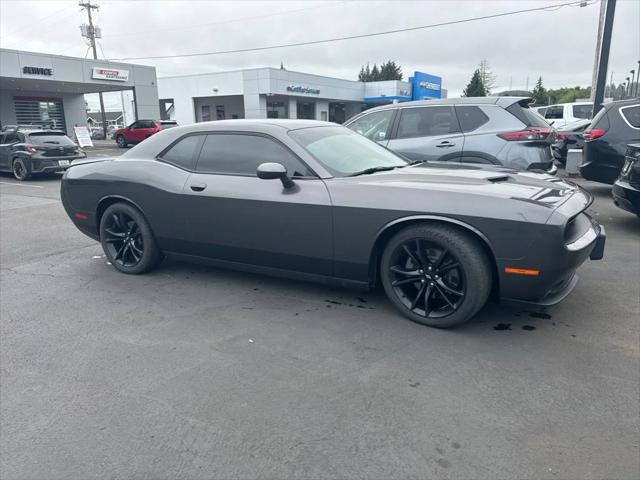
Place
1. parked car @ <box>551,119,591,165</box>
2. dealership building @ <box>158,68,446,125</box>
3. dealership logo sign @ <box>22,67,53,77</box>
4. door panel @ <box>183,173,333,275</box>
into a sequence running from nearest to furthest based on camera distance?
door panel @ <box>183,173,333,275</box> → parked car @ <box>551,119,591,165</box> → dealership logo sign @ <box>22,67,53,77</box> → dealership building @ <box>158,68,446,125</box>

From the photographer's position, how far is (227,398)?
268 cm

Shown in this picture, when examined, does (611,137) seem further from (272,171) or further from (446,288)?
(272,171)

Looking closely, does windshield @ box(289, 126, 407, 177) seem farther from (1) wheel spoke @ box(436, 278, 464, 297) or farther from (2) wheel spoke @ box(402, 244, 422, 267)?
(1) wheel spoke @ box(436, 278, 464, 297)

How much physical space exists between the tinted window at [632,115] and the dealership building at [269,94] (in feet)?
99.4

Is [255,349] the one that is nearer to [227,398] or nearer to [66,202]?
[227,398]

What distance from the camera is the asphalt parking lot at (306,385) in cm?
219

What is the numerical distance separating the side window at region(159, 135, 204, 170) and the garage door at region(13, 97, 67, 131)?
2811cm

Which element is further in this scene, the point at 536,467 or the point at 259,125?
the point at 259,125

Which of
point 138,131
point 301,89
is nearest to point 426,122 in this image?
point 138,131

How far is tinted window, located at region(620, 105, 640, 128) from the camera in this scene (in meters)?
7.78

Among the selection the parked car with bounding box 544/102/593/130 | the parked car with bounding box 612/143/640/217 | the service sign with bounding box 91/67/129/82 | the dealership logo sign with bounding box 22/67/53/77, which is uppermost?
the service sign with bounding box 91/67/129/82

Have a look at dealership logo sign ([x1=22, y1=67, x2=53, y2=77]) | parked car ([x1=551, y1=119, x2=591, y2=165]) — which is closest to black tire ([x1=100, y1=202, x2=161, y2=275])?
parked car ([x1=551, y1=119, x2=591, y2=165])

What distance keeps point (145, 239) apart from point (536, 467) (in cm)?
387

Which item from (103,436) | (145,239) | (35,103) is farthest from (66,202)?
(35,103)
